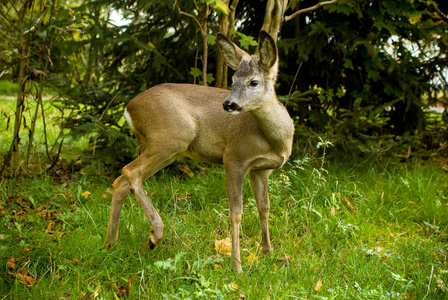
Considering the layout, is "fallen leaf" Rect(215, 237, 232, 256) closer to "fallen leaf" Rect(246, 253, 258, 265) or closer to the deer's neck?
"fallen leaf" Rect(246, 253, 258, 265)

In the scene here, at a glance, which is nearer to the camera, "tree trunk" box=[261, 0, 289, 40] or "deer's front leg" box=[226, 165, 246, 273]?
"deer's front leg" box=[226, 165, 246, 273]

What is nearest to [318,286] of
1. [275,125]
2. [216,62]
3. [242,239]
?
[242,239]

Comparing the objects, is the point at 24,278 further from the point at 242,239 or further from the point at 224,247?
the point at 242,239

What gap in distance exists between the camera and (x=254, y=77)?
3.36m

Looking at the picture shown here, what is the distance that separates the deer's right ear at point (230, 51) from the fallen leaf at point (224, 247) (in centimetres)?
137

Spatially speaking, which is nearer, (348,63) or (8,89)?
(348,63)

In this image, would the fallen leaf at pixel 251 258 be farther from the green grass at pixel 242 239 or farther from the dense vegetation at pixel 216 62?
the dense vegetation at pixel 216 62

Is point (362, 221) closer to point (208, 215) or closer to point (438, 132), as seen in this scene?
point (208, 215)

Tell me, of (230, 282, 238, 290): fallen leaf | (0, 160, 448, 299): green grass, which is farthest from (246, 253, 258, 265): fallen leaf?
(230, 282, 238, 290): fallen leaf

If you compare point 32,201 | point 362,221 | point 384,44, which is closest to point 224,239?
point 362,221

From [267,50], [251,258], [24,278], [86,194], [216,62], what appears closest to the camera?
[24,278]

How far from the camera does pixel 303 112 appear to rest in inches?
250

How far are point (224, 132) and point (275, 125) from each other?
1.38ft

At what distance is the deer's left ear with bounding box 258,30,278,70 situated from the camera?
323 centimetres
